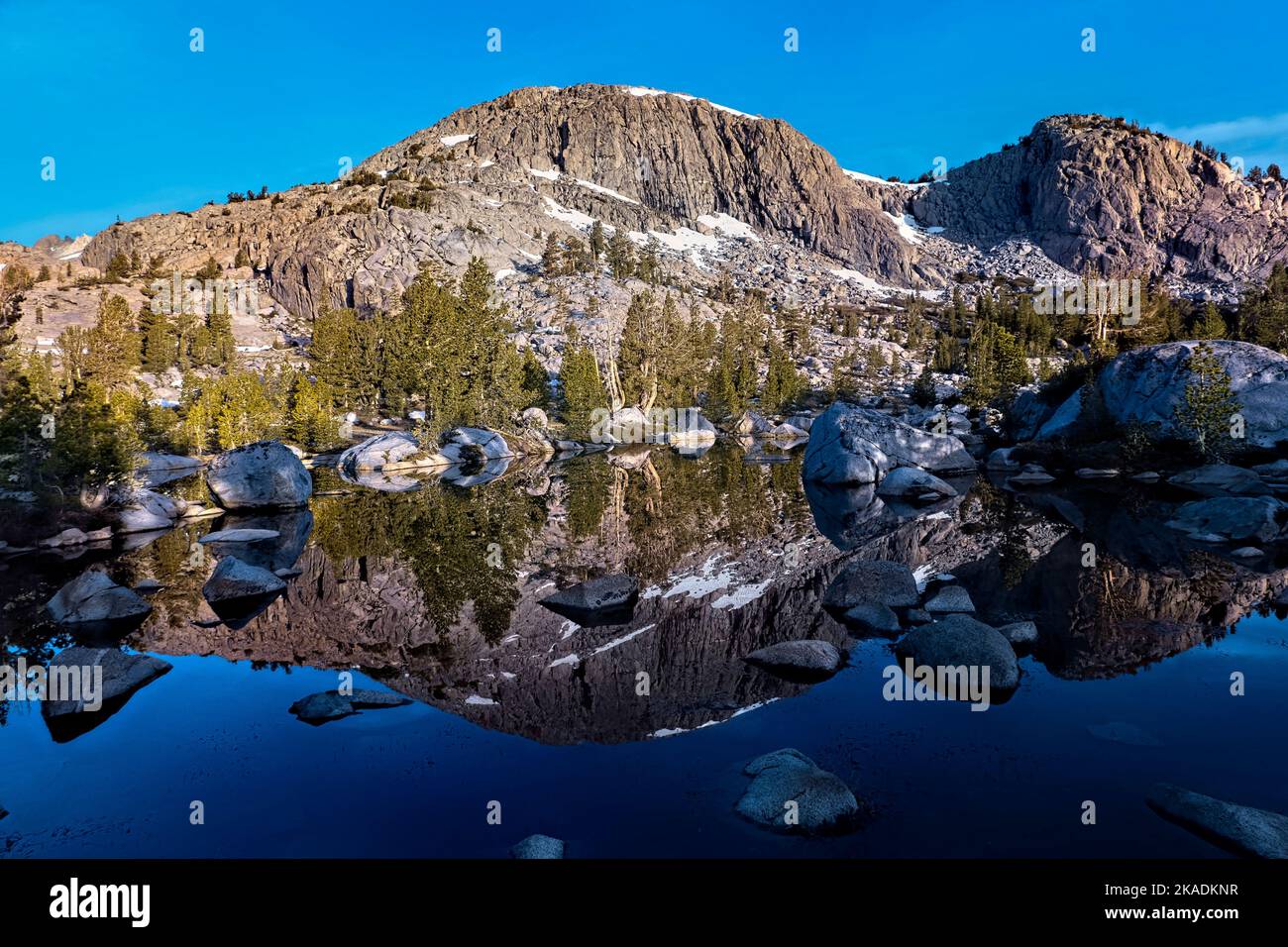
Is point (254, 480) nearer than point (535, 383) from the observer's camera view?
Yes

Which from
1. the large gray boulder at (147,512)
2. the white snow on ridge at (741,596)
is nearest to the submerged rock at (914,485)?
the white snow on ridge at (741,596)

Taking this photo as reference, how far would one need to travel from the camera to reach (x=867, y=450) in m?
42.4

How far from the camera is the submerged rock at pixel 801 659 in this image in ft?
46.2

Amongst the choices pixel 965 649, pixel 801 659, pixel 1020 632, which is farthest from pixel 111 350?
pixel 1020 632

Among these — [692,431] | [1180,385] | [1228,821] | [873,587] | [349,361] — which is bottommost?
[1228,821]

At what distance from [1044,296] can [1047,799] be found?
141459mm

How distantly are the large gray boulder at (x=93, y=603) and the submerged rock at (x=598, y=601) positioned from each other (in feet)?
35.7

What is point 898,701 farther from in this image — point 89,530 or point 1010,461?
point 1010,461

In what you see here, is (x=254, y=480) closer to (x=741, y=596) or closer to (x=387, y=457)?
(x=387, y=457)

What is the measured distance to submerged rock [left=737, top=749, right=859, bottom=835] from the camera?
348 inches

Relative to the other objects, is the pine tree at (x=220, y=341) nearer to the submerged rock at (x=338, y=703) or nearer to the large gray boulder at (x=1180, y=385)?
the submerged rock at (x=338, y=703)

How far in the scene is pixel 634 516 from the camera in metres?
32.0

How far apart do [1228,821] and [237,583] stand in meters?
21.8

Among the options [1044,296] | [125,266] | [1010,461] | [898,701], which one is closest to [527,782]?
[898,701]
